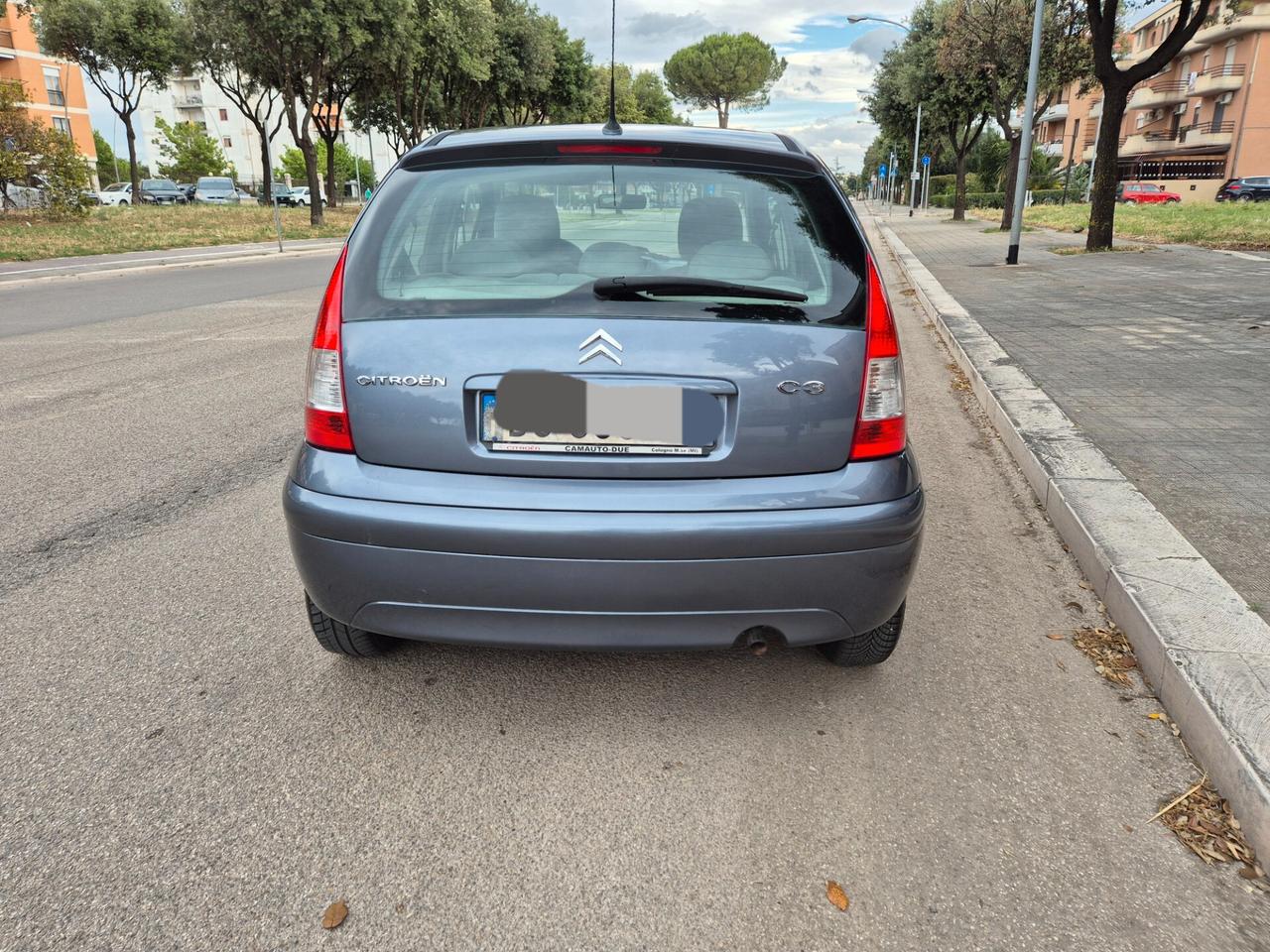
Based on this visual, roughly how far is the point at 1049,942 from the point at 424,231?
7.47 feet

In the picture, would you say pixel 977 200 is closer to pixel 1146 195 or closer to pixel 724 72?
pixel 1146 195

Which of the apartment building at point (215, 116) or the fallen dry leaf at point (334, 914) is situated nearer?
the fallen dry leaf at point (334, 914)

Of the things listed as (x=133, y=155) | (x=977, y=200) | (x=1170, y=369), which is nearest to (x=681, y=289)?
(x=1170, y=369)

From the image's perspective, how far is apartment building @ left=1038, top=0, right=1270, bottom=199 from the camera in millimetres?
55625

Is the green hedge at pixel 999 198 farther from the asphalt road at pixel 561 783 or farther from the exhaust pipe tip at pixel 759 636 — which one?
the exhaust pipe tip at pixel 759 636

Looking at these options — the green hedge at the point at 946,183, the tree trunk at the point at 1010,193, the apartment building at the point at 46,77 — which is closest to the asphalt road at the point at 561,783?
the tree trunk at the point at 1010,193

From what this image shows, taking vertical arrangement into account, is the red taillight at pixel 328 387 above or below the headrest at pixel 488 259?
below

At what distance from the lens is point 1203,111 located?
60.9 meters

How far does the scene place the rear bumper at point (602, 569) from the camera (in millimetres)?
2314

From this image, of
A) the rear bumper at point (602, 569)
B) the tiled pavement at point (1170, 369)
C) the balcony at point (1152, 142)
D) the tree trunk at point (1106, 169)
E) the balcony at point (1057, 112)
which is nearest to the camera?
the rear bumper at point (602, 569)

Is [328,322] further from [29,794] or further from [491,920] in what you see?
[491,920]

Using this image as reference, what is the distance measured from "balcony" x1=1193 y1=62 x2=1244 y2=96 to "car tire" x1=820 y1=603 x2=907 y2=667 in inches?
2687

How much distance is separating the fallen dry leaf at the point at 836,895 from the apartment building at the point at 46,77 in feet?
195

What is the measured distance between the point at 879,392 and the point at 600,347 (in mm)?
746
